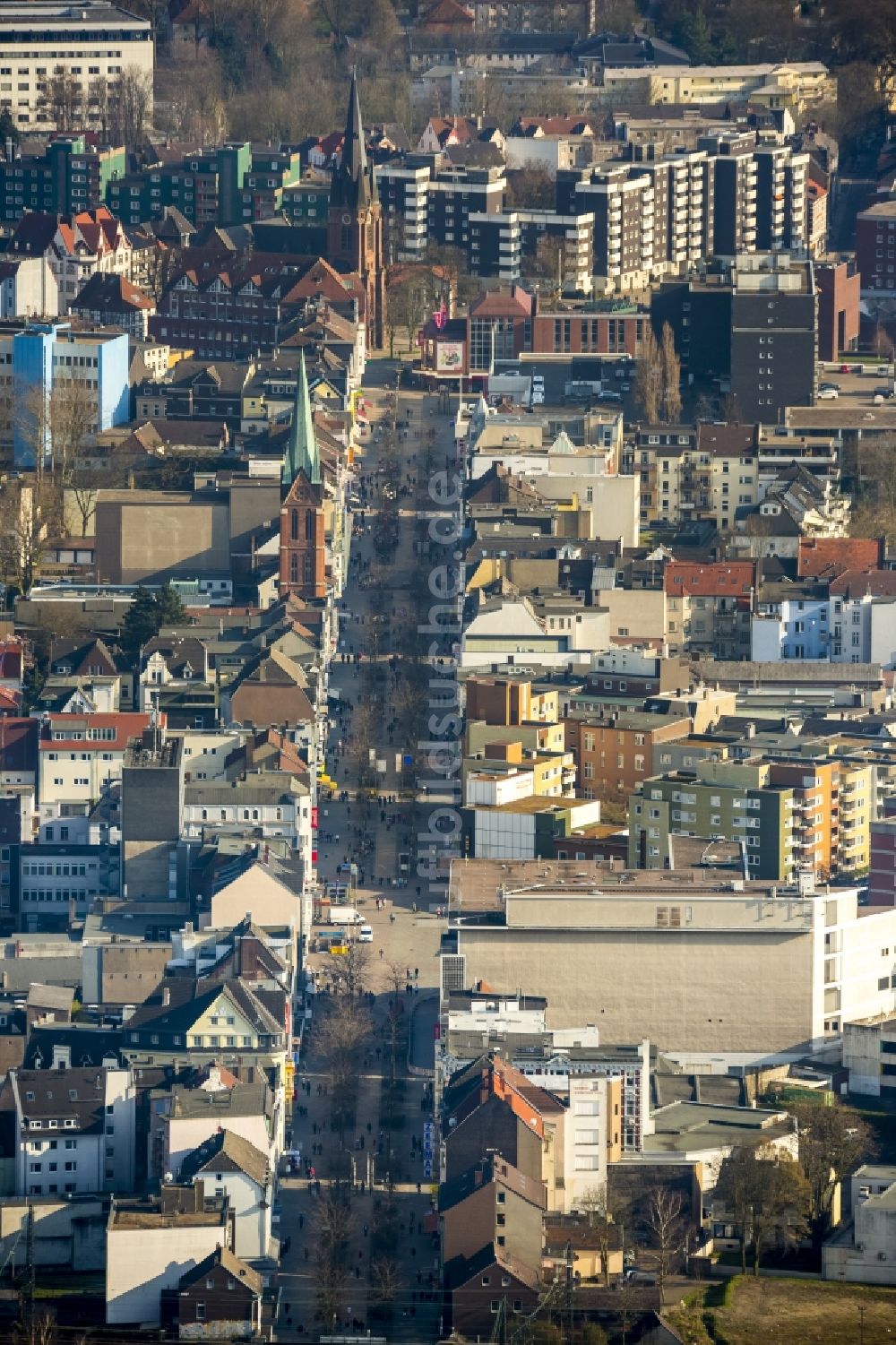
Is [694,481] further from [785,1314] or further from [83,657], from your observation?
[785,1314]

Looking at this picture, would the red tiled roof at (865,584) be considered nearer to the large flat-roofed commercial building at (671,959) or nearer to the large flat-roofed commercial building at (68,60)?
the large flat-roofed commercial building at (671,959)

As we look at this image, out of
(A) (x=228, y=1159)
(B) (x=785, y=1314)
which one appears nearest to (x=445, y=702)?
(A) (x=228, y=1159)

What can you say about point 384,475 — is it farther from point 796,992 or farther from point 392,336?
point 796,992

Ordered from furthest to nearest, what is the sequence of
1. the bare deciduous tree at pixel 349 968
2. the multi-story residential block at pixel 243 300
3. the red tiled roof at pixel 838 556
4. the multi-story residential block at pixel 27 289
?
the multi-story residential block at pixel 27 289
the multi-story residential block at pixel 243 300
the red tiled roof at pixel 838 556
the bare deciduous tree at pixel 349 968

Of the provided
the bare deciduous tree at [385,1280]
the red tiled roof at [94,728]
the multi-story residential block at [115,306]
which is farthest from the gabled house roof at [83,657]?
the multi-story residential block at [115,306]

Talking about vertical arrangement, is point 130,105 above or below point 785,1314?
above

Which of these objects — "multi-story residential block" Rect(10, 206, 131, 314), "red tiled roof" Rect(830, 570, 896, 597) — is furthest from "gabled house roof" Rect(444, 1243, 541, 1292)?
"multi-story residential block" Rect(10, 206, 131, 314)
